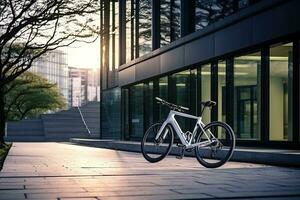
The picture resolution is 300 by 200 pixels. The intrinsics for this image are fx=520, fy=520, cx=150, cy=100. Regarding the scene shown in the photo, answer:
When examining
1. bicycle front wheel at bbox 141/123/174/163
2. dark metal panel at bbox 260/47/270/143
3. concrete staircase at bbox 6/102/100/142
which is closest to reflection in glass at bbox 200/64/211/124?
dark metal panel at bbox 260/47/270/143

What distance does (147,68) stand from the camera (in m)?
26.2

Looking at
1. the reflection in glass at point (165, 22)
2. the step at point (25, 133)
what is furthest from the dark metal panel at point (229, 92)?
the step at point (25, 133)

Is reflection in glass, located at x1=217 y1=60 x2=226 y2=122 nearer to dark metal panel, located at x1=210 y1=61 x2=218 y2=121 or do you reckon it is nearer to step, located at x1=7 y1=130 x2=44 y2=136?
dark metal panel, located at x1=210 y1=61 x2=218 y2=121

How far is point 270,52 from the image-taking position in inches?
609

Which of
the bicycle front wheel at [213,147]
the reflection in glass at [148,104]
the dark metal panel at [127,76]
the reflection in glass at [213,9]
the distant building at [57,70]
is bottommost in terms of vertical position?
the bicycle front wheel at [213,147]

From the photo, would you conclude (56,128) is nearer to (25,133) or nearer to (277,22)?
(25,133)

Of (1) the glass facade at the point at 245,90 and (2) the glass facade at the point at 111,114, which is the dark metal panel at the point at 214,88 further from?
(2) the glass facade at the point at 111,114

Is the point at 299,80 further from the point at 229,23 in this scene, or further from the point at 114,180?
the point at 114,180

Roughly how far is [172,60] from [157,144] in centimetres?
1314

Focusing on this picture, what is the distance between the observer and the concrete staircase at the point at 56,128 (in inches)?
1654

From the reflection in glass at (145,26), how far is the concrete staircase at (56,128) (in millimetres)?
15125

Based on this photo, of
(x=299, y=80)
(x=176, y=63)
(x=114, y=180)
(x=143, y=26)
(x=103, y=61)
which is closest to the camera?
(x=114, y=180)

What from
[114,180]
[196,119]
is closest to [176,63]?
[196,119]

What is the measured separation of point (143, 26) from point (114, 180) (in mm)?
21451
